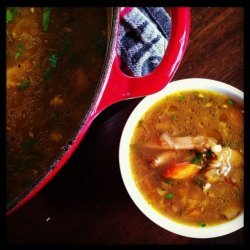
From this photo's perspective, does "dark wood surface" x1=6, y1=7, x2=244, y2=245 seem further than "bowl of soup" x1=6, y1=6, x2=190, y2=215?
Yes

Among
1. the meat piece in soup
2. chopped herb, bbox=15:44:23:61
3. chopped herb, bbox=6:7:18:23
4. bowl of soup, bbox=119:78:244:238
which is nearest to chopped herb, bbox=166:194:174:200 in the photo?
bowl of soup, bbox=119:78:244:238

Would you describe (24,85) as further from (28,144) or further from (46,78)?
(28,144)

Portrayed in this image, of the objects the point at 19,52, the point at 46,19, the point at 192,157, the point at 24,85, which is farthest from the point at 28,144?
the point at 192,157

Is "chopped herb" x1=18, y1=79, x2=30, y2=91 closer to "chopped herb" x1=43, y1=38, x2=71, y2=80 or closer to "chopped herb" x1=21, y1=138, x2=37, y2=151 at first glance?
"chopped herb" x1=43, y1=38, x2=71, y2=80

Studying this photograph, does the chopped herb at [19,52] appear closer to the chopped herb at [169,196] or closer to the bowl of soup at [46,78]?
the bowl of soup at [46,78]

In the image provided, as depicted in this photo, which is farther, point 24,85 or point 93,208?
point 93,208

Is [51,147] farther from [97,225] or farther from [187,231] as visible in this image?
[187,231]
